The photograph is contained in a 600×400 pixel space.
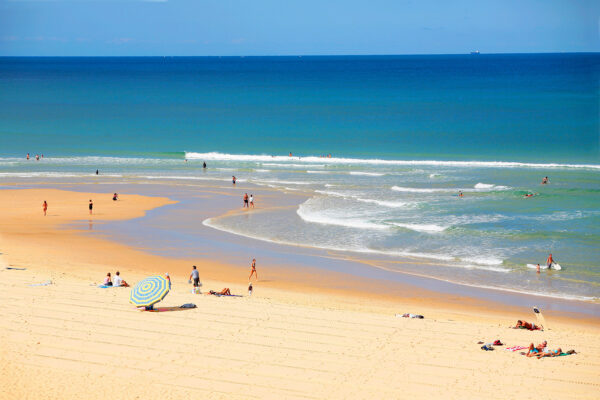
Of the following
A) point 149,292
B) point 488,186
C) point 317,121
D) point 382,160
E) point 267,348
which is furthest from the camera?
point 317,121

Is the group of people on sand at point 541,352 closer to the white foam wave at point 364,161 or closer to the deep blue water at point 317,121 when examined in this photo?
the white foam wave at point 364,161

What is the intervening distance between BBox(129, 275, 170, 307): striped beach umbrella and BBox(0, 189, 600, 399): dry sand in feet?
1.19

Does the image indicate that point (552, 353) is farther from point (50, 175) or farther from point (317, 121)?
point (317, 121)

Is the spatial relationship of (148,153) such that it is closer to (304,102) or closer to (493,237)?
(493,237)

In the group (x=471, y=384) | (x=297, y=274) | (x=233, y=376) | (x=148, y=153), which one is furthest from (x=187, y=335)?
(x=148, y=153)

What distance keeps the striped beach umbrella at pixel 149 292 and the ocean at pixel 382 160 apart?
11.1 metres

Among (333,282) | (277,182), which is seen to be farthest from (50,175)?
(333,282)

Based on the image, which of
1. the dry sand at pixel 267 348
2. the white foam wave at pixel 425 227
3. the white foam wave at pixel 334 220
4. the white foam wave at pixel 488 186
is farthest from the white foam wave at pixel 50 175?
the dry sand at pixel 267 348

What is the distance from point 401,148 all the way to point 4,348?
5784 centimetres

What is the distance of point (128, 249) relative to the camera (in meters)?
29.6

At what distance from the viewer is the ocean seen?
3022 centimetres

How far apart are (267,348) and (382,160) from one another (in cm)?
4802

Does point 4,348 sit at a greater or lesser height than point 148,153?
lesser

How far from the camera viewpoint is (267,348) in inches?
646
